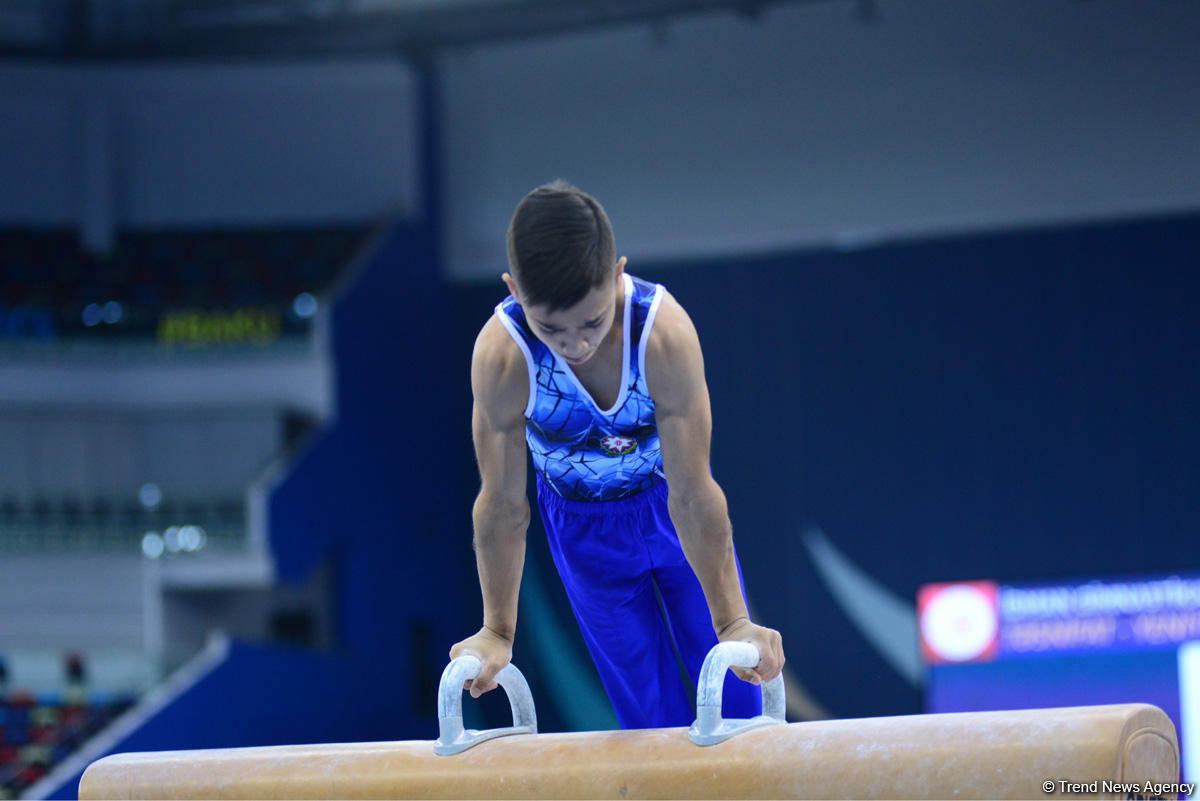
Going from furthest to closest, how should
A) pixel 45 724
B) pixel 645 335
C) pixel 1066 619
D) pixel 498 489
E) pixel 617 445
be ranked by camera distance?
pixel 1066 619, pixel 45 724, pixel 617 445, pixel 498 489, pixel 645 335

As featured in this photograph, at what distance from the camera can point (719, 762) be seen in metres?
2.29

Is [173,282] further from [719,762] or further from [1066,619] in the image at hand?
[719,762]

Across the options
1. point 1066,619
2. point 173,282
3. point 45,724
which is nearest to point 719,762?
point 1066,619

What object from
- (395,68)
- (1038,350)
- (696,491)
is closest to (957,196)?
(1038,350)

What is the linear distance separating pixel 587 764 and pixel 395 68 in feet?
37.2

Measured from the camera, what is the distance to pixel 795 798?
7.31 feet

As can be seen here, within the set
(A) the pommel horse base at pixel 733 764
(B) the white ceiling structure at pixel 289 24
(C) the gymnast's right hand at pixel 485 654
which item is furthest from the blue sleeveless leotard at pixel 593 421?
(B) the white ceiling structure at pixel 289 24

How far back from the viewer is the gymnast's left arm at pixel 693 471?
2617 mm

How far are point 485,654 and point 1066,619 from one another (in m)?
7.95

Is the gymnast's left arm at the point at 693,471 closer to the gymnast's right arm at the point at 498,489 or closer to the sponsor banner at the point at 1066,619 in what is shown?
the gymnast's right arm at the point at 498,489

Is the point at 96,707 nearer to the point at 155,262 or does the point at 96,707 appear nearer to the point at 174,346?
the point at 174,346

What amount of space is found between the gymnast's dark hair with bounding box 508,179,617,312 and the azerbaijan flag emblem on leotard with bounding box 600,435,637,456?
2.01 feet

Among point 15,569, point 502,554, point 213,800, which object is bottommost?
point 15,569

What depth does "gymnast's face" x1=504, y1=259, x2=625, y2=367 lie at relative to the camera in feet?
7.57
